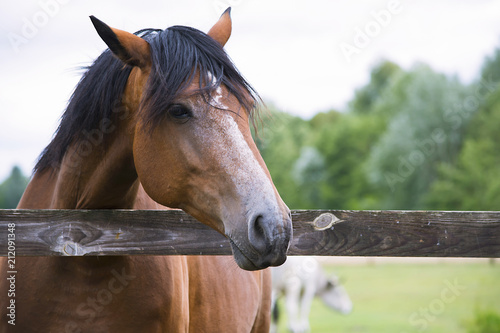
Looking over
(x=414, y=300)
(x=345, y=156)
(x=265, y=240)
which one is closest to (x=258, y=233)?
(x=265, y=240)

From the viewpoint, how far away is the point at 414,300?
54.7 feet

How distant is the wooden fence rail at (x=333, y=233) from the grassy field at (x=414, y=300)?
5.86 meters

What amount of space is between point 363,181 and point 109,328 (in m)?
45.9

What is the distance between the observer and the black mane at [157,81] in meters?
2.35

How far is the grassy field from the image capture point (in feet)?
39.8

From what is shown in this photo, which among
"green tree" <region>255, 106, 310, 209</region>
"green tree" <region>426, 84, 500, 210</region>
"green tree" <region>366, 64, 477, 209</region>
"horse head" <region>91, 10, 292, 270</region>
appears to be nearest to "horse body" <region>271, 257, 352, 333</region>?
"horse head" <region>91, 10, 292, 270</region>

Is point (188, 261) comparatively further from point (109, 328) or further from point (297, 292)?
point (297, 292)

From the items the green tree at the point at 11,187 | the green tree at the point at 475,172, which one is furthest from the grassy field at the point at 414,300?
the green tree at the point at 11,187

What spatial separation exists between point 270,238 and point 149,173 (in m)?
0.69

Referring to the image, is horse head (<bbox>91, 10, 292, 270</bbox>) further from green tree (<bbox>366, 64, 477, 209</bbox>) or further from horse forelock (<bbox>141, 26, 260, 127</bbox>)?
green tree (<bbox>366, 64, 477, 209</bbox>)

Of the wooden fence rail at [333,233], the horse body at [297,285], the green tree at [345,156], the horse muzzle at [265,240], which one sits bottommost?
the green tree at [345,156]

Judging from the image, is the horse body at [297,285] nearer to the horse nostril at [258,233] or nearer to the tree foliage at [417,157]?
the horse nostril at [258,233]

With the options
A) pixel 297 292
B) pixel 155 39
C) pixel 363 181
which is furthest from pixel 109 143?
pixel 363 181

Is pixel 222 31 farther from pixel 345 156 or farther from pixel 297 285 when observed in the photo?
pixel 345 156
